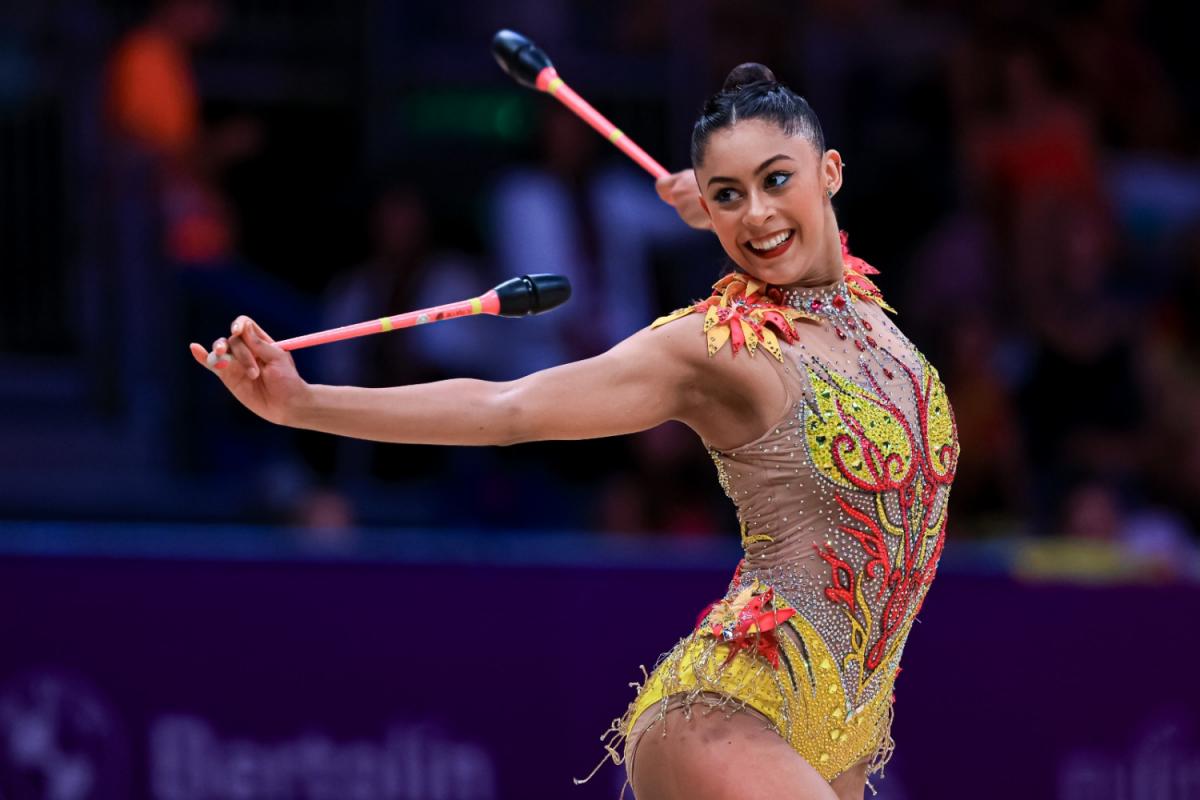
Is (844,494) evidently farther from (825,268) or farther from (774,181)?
(774,181)

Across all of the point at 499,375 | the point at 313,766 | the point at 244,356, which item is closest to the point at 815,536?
the point at 244,356

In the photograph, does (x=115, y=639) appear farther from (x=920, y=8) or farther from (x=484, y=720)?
(x=920, y=8)

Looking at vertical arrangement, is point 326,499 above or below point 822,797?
above

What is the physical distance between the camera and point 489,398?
2955 mm

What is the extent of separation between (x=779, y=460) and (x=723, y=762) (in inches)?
19.9

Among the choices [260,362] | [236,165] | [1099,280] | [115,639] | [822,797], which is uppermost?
[236,165]

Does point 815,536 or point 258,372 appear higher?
point 258,372

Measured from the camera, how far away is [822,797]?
3.06 meters

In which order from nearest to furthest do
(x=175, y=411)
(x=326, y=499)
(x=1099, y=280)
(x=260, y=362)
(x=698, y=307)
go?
(x=260, y=362), (x=698, y=307), (x=326, y=499), (x=175, y=411), (x=1099, y=280)

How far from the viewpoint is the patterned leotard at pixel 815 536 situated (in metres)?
3.16

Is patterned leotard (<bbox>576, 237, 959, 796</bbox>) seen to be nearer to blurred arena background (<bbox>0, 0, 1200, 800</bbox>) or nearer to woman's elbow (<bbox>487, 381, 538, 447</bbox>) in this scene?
woman's elbow (<bbox>487, 381, 538, 447</bbox>)

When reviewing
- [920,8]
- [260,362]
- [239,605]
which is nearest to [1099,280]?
[920,8]

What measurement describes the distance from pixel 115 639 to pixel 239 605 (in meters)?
0.38

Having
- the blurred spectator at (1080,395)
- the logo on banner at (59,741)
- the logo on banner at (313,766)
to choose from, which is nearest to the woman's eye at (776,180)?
the logo on banner at (313,766)
